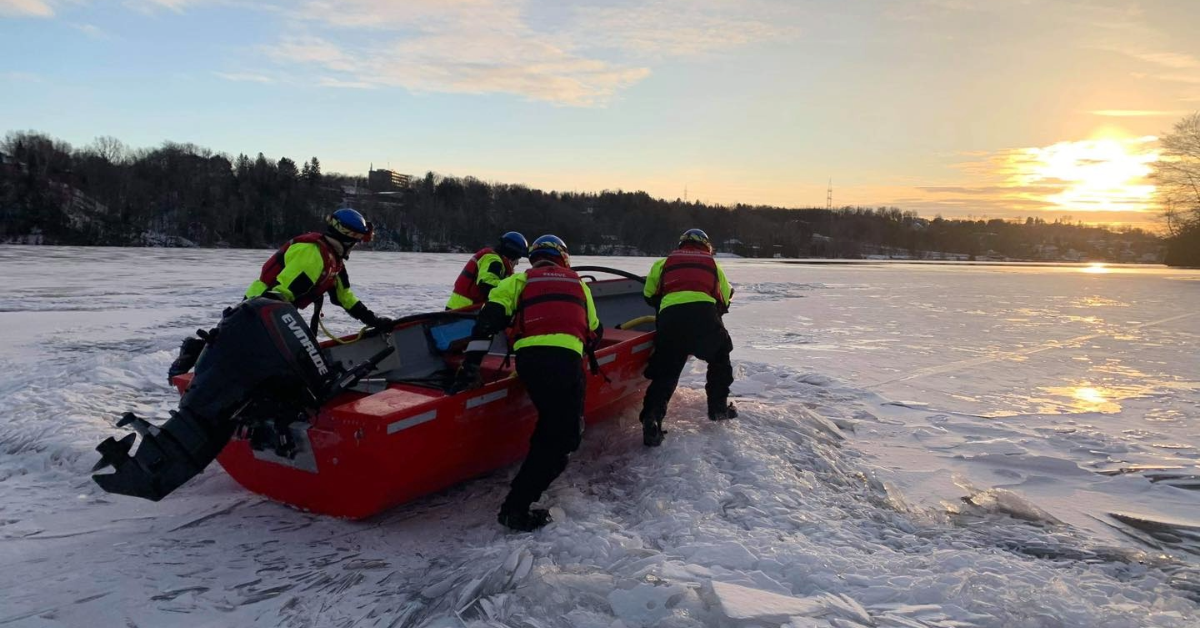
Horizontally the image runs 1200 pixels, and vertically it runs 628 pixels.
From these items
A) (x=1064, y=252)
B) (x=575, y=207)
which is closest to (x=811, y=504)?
(x=575, y=207)

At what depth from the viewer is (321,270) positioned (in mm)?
4371

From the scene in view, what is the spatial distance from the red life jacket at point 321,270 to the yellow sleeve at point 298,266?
0.12 feet

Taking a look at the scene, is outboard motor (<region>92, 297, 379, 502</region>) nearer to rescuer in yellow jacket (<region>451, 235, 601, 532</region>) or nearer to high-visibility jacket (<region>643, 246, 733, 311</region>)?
rescuer in yellow jacket (<region>451, 235, 601, 532</region>)

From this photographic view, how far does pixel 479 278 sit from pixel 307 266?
1730 mm

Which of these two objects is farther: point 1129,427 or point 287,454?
point 1129,427

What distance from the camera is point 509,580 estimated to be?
3.05m

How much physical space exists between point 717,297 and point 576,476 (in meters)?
1.73

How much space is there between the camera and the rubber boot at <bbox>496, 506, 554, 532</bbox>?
3.65m

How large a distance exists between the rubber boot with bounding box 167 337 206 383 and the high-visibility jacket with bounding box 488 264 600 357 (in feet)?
5.37

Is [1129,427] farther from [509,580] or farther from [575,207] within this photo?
[575,207]

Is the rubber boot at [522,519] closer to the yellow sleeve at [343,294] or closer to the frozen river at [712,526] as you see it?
the frozen river at [712,526]

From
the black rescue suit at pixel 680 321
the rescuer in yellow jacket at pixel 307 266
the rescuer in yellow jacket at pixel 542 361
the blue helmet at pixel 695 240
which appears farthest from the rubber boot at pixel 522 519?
the blue helmet at pixel 695 240

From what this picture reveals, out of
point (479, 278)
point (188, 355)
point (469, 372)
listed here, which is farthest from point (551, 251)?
point (188, 355)

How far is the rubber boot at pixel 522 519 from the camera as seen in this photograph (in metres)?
3.65
